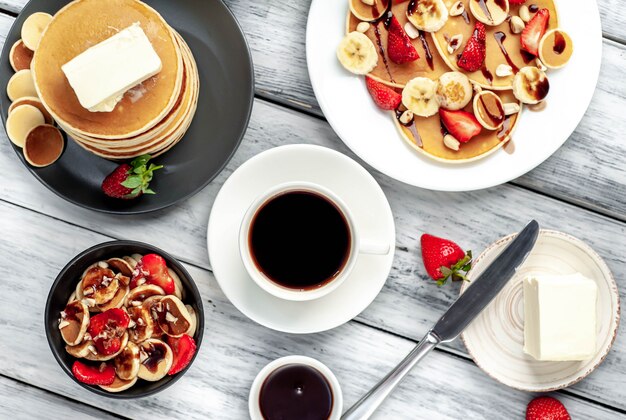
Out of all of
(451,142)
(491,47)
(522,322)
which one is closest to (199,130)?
(451,142)

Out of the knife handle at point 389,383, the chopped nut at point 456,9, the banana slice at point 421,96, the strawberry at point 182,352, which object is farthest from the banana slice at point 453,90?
the strawberry at point 182,352

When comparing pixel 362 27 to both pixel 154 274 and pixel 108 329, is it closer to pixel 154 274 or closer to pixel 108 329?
pixel 154 274

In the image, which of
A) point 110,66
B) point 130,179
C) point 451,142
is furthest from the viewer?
point 451,142

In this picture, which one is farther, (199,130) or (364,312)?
(364,312)

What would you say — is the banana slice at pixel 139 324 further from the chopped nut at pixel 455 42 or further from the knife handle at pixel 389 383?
the chopped nut at pixel 455 42

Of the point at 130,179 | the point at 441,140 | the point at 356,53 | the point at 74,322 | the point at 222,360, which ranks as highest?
the point at 356,53
